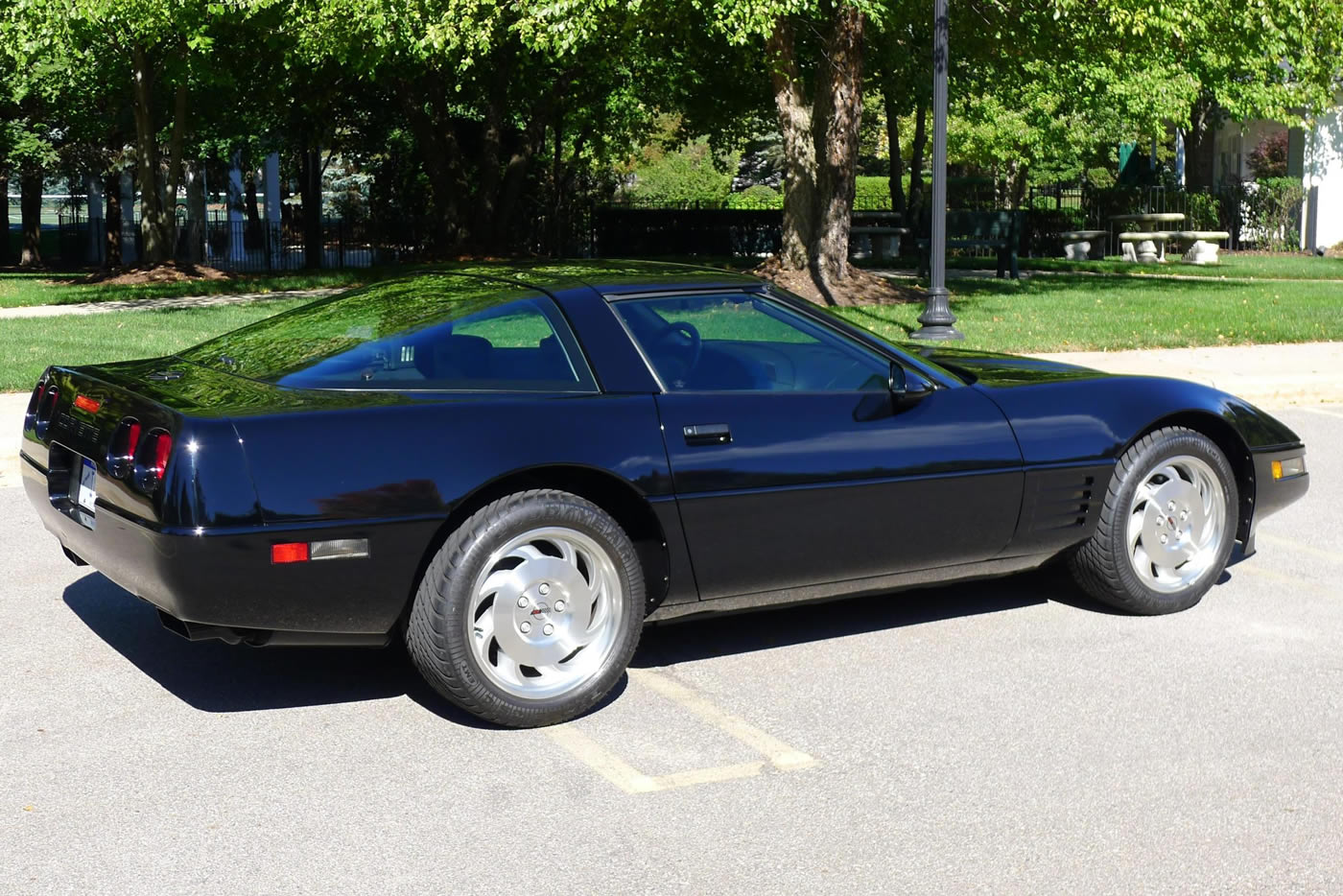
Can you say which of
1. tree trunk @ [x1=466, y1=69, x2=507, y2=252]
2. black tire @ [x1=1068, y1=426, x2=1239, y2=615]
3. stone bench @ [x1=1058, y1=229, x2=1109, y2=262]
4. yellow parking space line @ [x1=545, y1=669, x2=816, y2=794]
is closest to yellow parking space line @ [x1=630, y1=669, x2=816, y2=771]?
yellow parking space line @ [x1=545, y1=669, x2=816, y2=794]

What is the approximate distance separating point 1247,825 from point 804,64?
2247 cm

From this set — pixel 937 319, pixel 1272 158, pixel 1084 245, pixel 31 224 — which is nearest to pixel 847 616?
pixel 937 319

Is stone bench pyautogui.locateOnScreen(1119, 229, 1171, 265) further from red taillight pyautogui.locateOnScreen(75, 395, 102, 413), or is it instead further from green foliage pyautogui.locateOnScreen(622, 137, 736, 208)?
red taillight pyautogui.locateOnScreen(75, 395, 102, 413)

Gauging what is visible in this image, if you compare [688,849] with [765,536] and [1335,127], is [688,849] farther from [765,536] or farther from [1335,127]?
[1335,127]

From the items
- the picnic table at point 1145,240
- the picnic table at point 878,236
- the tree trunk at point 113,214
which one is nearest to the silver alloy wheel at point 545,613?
the picnic table at point 878,236

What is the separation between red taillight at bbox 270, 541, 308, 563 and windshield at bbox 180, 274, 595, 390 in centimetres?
63

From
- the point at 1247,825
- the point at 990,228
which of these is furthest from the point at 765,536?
the point at 990,228

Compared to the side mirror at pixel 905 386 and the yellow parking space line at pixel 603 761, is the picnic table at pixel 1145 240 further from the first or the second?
the yellow parking space line at pixel 603 761

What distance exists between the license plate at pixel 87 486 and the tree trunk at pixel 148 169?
2091 centimetres

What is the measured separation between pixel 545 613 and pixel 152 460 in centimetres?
123

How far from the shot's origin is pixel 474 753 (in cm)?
457

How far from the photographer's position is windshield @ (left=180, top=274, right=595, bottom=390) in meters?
4.96

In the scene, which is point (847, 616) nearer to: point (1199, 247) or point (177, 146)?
point (177, 146)

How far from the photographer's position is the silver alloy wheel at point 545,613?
470 cm
